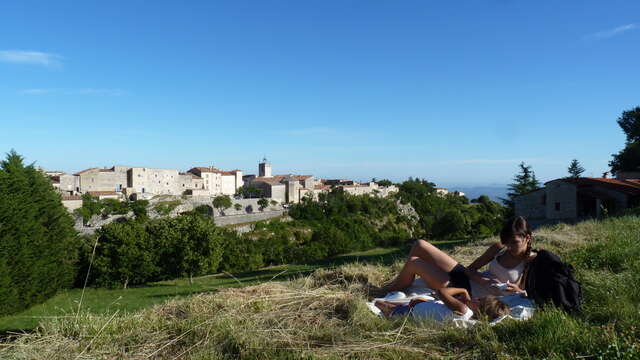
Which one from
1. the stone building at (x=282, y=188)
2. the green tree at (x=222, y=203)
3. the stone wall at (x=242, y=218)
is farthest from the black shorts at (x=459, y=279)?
the stone building at (x=282, y=188)

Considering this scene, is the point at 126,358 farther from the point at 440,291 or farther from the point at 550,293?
the point at 550,293

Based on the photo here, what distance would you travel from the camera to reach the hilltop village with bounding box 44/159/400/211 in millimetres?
74875

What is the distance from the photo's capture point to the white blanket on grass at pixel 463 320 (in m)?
3.12

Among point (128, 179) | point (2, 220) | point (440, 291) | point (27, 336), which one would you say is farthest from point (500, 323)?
point (128, 179)

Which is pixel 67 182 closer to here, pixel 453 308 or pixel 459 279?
pixel 459 279

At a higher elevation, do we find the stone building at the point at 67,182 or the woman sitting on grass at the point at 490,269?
the stone building at the point at 67,182

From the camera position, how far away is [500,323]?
118 inches

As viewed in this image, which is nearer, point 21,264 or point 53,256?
point 21,264

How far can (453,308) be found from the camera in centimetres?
333

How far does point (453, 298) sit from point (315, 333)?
1.17 metres

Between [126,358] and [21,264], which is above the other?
[126,358]

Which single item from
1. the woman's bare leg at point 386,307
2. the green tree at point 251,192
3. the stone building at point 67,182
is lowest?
the green tree at point 251,192

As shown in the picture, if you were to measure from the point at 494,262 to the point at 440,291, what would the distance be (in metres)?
0.87

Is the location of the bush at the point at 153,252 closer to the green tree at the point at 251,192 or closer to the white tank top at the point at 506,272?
the white tank top at the point at 506,272
